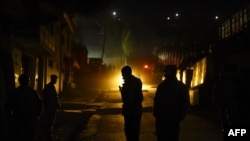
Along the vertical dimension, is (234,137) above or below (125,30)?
below

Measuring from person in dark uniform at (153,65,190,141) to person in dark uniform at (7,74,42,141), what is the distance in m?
2.61

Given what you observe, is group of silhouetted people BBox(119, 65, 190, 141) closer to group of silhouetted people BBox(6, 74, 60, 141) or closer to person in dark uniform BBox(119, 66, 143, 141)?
person in dark uniform BBox(119, 66, 143, 141)

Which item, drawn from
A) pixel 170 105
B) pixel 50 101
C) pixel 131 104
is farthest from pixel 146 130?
pixel 170 105

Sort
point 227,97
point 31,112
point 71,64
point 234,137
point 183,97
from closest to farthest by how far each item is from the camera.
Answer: point 234,137, point 183,97, point 31,112, point 227,97, point 71,64

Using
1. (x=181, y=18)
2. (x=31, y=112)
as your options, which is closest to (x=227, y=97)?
(x=31, y=112)

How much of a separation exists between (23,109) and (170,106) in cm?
298

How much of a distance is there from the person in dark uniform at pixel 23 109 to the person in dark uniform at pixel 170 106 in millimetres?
2611

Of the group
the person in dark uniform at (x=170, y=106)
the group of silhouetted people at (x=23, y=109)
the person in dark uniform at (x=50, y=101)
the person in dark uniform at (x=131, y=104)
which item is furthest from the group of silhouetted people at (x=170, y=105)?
the person in dark uniform at (x=50, y=101)

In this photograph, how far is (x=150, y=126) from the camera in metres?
15.6

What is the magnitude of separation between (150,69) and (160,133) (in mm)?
52597

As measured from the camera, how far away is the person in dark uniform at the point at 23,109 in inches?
333

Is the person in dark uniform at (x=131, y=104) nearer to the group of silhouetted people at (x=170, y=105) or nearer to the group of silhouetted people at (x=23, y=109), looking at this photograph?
the group of silhouetted people at (x=170, y=105)

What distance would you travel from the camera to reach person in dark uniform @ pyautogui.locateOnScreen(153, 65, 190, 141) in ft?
23.8

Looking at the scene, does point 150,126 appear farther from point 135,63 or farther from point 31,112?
point 135,63
